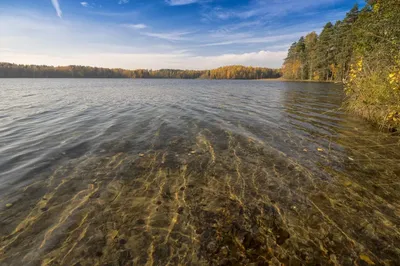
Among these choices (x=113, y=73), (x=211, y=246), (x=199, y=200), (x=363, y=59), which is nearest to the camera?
(x=211, y=246)

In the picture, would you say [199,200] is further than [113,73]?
No

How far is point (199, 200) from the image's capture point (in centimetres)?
498

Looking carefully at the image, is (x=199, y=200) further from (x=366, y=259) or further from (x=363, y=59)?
(x=363, y=59)

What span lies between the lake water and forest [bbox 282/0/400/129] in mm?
2673

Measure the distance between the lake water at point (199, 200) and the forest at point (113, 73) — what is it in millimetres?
155977

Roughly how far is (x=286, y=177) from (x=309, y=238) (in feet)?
8.02

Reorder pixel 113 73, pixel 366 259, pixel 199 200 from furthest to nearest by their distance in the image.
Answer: pixel 113 73, pixel 199 200, pixel 366 259

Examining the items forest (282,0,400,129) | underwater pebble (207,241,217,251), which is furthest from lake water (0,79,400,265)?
forest (282,0,400,129)

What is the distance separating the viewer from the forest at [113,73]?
5064 inches

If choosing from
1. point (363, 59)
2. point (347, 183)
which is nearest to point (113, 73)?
point (363, 59)

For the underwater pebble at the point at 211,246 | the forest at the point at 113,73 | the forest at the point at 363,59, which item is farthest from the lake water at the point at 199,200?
the forest at the point at 113,73

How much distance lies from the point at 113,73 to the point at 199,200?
178m

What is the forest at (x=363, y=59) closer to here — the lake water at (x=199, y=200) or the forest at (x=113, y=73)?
the lake water at (x=199, y=200)

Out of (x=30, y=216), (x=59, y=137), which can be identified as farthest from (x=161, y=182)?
(x=59, y=137)
